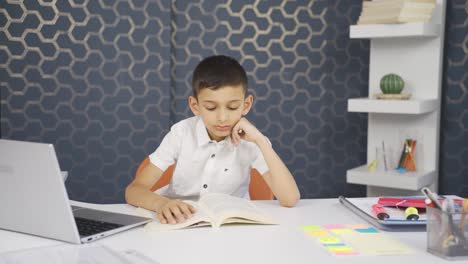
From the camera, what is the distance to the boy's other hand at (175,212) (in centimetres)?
153

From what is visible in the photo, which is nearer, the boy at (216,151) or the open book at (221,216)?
the open book at (221,216)

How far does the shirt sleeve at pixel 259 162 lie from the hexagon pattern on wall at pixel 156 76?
1.54 meters

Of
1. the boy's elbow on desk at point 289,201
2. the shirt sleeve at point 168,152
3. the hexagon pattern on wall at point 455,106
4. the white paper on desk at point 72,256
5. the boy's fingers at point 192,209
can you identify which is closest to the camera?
the white paper on desk at point 72,256

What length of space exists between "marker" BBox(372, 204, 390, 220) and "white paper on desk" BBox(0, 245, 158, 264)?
25.0 inches

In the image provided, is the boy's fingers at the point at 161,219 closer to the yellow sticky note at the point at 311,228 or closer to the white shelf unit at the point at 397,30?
the yellow sticky note at the point at 311,228

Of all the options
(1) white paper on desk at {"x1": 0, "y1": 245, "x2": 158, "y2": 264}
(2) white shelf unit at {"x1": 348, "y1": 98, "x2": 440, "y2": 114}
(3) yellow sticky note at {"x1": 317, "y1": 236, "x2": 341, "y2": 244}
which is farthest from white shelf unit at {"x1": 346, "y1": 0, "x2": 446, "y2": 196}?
(1) white paper on desk at {"x1": 0, "y1": 245, "x2": 158, "y2": 264}

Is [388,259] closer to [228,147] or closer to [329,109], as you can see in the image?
[228,147]

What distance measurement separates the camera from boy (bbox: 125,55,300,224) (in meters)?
1.91

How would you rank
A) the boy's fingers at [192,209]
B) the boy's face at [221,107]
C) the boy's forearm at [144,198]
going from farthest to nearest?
the boy's face at [221,107] → the boy's forearm at [144,198] → the boy's fingers at [192,209]

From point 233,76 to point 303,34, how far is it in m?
1.77

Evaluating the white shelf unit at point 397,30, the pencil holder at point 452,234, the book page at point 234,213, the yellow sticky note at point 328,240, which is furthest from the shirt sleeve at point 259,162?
the white shelf unit at point 397,30

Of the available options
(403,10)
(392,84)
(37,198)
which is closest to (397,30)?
(403,10)

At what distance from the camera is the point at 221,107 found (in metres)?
1.91

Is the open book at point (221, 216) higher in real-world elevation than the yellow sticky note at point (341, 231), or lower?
higher
